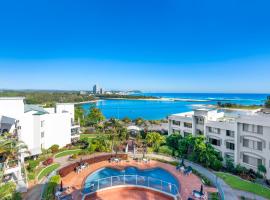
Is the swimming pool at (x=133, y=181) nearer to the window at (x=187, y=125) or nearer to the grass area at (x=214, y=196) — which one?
the grass area at (x=214, y=196)

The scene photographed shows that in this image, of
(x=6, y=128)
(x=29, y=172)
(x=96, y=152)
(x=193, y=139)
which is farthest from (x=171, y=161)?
(x=6, y=128)

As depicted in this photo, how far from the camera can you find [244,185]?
75.4ft

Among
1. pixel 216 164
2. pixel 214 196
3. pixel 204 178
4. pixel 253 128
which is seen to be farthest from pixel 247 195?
pixel 253 128

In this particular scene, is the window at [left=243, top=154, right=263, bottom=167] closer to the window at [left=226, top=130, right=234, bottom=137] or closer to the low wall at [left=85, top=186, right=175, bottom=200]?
the window at [left=226, top=130, right=234, bottom=137]

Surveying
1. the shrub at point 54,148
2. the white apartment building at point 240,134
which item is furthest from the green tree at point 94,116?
the white apartment building at point 240,134

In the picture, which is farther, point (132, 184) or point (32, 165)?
point (32, 165)

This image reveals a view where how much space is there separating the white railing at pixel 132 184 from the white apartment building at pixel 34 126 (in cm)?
818

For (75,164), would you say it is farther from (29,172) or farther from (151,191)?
(151,191)

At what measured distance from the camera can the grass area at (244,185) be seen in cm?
2152

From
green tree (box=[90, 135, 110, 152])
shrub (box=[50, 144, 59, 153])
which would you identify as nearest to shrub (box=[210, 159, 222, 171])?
green tree (box=[90, 135, 110, 152])

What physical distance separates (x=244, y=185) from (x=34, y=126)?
28088 millimetres

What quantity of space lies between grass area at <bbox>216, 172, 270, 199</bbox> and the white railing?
24.4 ft

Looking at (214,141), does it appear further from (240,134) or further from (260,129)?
(260,129)

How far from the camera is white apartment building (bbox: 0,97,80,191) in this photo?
24984 mm
